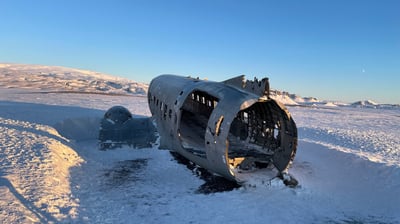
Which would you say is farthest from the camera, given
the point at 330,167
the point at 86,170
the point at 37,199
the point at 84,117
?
the point at 84,117

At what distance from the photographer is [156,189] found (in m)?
12.5

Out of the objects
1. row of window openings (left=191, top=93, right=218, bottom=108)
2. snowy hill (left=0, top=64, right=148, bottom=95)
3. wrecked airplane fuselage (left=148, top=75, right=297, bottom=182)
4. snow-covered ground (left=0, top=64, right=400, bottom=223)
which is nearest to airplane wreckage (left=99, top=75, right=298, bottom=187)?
wrecked airplane fuselage (left=148, top=75, right=297, bottom=182)

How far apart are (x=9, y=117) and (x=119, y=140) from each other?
795cm

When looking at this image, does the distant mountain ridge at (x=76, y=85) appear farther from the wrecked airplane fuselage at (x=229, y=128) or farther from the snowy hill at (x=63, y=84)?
the wrecked airplane fuselage at (x=229, y=128)

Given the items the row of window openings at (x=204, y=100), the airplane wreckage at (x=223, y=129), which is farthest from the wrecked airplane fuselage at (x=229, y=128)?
the row of window openings at (x=204, y=100)

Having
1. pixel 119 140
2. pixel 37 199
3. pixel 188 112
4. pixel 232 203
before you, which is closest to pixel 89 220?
pixel 37 199

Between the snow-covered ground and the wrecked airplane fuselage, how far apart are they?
119 cm

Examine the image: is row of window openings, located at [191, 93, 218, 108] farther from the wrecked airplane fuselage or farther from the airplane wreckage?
the wrecked airplane fuselage

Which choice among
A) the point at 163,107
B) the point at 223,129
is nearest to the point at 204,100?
the point at 163,107

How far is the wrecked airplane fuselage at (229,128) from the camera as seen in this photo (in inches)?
490

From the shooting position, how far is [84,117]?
22312 mm

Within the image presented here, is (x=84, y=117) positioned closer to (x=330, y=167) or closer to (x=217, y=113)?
(x=217, y=113)

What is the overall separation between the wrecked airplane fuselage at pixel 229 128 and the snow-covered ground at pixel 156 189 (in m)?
1.19

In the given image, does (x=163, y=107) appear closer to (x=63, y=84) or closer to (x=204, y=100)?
(x=204, y=100)
